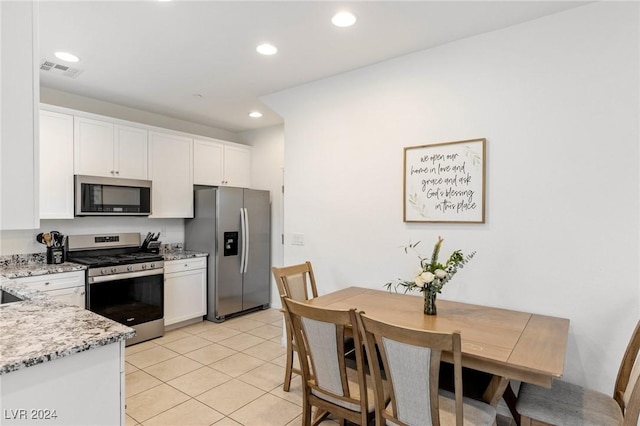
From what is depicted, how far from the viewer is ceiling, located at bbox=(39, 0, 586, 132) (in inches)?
88.4

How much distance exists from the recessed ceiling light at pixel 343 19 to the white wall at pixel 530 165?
0.71 m

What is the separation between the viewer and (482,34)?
258 cm

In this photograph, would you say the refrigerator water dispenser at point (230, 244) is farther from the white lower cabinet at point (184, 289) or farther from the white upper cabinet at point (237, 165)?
the white upper cabinet at point (237, 165)

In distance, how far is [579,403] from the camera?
181 cm

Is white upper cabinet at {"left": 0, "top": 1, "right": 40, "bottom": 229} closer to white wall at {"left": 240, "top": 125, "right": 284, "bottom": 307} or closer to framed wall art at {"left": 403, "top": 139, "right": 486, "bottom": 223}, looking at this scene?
framed wall art at {"left": 403, "top": 139, "right": 486, "bottom": 223}

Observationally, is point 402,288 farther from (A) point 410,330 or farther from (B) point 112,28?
(B) point 112,28

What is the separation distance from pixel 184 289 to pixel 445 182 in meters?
3.22

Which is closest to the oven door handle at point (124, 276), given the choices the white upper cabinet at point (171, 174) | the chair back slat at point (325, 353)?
the white upper cabinet at point (171, 174)

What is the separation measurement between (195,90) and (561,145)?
3298 mm

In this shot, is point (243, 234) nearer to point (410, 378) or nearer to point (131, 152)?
point (131, 152)

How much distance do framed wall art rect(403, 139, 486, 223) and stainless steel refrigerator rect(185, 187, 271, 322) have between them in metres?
2.45

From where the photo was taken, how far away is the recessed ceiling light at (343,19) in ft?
7.61

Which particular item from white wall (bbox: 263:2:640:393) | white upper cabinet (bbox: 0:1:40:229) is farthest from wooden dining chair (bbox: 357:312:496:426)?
white upper cabinet (bbox: 0:1:40:229)

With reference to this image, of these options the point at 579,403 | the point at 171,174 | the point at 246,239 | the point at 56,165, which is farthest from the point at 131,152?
the point at 579,403
